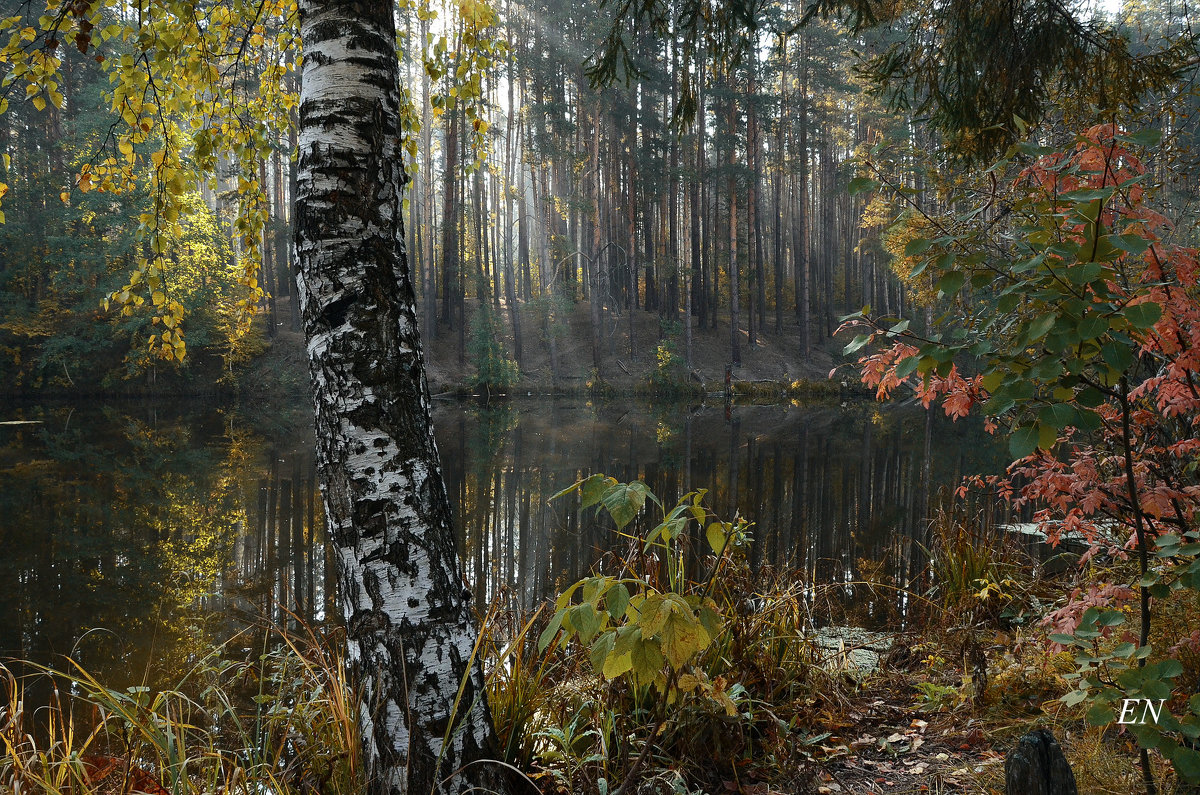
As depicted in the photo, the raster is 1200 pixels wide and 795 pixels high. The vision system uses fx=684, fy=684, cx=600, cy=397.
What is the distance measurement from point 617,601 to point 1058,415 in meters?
0.93

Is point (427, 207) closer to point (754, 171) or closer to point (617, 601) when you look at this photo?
point (754, 171)

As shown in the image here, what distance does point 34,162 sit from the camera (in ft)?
75.7

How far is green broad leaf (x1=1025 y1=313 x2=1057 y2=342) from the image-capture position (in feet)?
4.17

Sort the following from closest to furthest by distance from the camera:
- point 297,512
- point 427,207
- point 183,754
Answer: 1. point 183,754
2. point 297,512
3. point 427,207

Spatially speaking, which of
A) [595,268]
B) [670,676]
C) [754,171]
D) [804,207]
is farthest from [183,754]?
[804,207]

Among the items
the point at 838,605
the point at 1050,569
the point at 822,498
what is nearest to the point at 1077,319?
the point at 838,605

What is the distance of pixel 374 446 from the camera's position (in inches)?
75.5

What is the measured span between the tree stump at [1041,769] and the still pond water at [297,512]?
258 cm

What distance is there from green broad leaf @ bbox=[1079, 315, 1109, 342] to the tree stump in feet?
2.58

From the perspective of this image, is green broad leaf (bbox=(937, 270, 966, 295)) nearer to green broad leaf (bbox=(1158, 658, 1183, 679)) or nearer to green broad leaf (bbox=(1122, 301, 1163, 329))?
green broad leaf (bbox=(1122, 301, 1163, 329))

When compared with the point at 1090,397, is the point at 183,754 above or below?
below

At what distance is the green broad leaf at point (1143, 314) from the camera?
124 centimetres

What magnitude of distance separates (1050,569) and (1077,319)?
550 centimetres

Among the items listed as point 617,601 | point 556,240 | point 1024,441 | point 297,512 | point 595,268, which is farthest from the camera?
point 556,240
